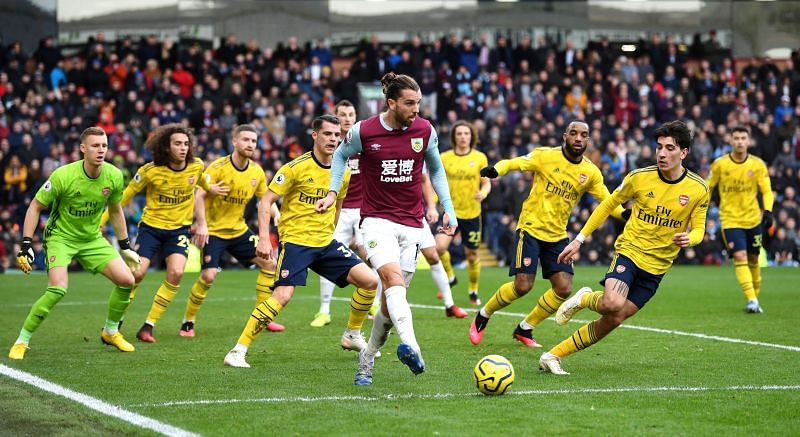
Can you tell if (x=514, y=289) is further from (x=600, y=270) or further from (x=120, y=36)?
(x=120, y=36)

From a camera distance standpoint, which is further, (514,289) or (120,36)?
(120,36)

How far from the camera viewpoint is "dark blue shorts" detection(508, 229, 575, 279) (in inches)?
462

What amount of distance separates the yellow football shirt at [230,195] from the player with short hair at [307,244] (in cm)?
244

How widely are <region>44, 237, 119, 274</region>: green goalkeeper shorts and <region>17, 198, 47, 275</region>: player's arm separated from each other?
0.95ft

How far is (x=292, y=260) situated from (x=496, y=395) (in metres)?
2.85

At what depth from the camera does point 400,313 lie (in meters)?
8.45

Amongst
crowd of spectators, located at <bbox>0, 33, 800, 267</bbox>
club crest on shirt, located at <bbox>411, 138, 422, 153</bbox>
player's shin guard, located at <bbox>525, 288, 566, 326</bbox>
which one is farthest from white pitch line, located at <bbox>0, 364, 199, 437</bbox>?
crowd of spectators, located at <bbox>0, 33, 800, 267</bbox>

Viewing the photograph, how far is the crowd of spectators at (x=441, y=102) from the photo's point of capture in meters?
26.9

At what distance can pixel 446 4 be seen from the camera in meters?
36.8

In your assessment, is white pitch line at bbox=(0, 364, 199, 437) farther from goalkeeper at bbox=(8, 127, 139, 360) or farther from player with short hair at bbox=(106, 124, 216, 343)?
player with short hair at bbox=(106, 124, 216, 343)

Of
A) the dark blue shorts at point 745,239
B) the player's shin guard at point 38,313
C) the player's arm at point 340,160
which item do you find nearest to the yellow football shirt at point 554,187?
the player's arm at point 340,160

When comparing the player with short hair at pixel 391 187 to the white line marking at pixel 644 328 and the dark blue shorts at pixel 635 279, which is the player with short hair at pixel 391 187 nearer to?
the dark blue shorts at pixel 635 279

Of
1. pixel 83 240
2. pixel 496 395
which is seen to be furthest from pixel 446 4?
pixel 496 395

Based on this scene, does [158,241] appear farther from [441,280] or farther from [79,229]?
[441,280]
